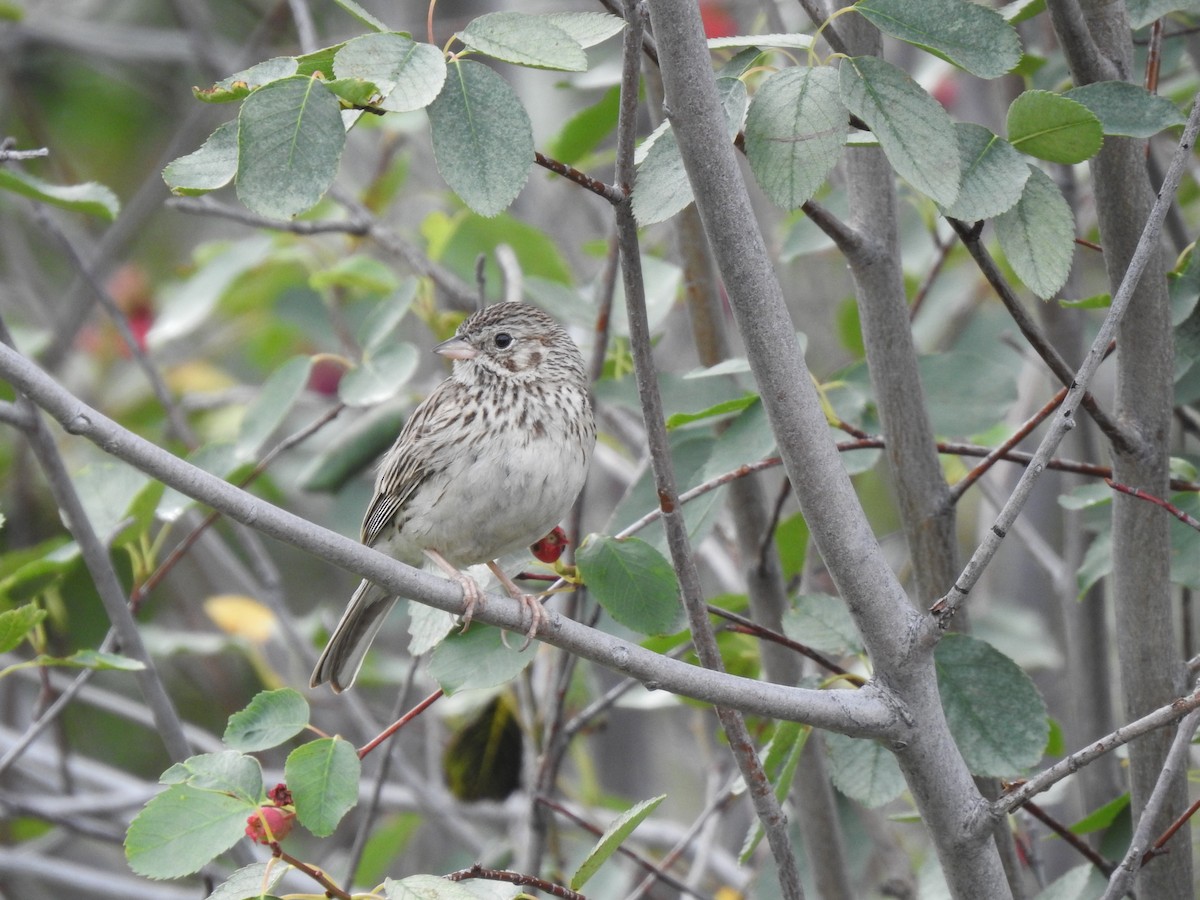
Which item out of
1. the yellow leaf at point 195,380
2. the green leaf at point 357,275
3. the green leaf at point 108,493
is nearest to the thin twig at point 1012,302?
the green leaf at point 108,493

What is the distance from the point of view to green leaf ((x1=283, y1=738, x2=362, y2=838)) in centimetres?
194

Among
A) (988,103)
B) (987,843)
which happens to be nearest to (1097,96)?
(987,843)

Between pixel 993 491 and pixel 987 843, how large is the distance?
70.8 inches

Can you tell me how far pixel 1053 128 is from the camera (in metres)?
1.95

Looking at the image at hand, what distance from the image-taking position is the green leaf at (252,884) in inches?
70.4

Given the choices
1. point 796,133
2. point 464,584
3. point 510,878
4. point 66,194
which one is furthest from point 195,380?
point 796,133

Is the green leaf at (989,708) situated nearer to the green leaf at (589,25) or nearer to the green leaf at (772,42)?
the green leaf at (772,42)

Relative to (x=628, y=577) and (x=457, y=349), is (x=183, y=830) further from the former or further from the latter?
(x=457, y=349)

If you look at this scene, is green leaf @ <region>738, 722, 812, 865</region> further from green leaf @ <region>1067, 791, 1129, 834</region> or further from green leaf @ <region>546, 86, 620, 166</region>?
green leaf @ <region>546, 86, 620, 166</region>

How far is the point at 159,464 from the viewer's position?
1629 mm

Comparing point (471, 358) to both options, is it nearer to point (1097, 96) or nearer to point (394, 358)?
point (394, 358)

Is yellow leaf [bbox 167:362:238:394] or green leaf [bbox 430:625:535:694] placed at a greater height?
green leaf [bbox 430:625:535:694]

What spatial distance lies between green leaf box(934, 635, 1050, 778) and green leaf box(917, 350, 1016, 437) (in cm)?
59

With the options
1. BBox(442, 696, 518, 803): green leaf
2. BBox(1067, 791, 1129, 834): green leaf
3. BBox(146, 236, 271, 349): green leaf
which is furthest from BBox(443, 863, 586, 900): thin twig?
BBox(146, 236, 271, 349): green leaf
